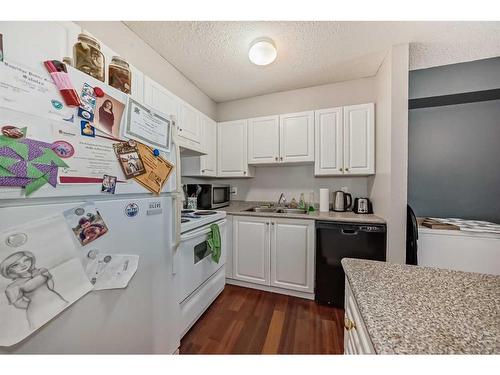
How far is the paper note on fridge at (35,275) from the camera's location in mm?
507

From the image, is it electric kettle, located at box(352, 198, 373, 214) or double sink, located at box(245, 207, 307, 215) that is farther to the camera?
double sink, located at box(245, 207, 307, 215)

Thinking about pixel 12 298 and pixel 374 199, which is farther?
pixel 374 199

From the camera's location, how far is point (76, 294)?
65cm

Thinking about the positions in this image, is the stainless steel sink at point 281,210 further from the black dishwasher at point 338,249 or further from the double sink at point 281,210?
the black dishwasher at point 338,249

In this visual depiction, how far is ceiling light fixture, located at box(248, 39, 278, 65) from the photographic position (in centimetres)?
155

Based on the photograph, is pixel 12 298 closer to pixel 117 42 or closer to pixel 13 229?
pixel 13 229

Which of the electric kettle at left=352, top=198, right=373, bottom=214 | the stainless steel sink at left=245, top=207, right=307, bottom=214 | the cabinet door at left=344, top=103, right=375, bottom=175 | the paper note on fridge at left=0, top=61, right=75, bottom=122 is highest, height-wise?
the cabinet door at left=344, top=103, right=375, bottom=175

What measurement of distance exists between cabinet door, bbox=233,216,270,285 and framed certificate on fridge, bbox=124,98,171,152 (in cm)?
129

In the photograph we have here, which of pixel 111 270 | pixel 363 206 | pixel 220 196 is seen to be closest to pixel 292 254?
pixel 363 206

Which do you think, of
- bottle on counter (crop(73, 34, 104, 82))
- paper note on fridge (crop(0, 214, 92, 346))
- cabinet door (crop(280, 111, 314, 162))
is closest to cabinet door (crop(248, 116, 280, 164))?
cabinet door (crop(280, 111, 314, 162))

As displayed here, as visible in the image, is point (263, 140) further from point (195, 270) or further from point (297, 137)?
point (195, 270)

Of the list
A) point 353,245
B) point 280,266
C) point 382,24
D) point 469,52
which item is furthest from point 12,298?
point 469,52

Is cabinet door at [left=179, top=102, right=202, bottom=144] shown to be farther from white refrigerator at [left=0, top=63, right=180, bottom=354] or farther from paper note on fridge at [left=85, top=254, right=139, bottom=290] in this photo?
paper note on fridge at [left=85, top=254, right=139, bottom=290]

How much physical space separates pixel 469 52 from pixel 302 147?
162 cm
